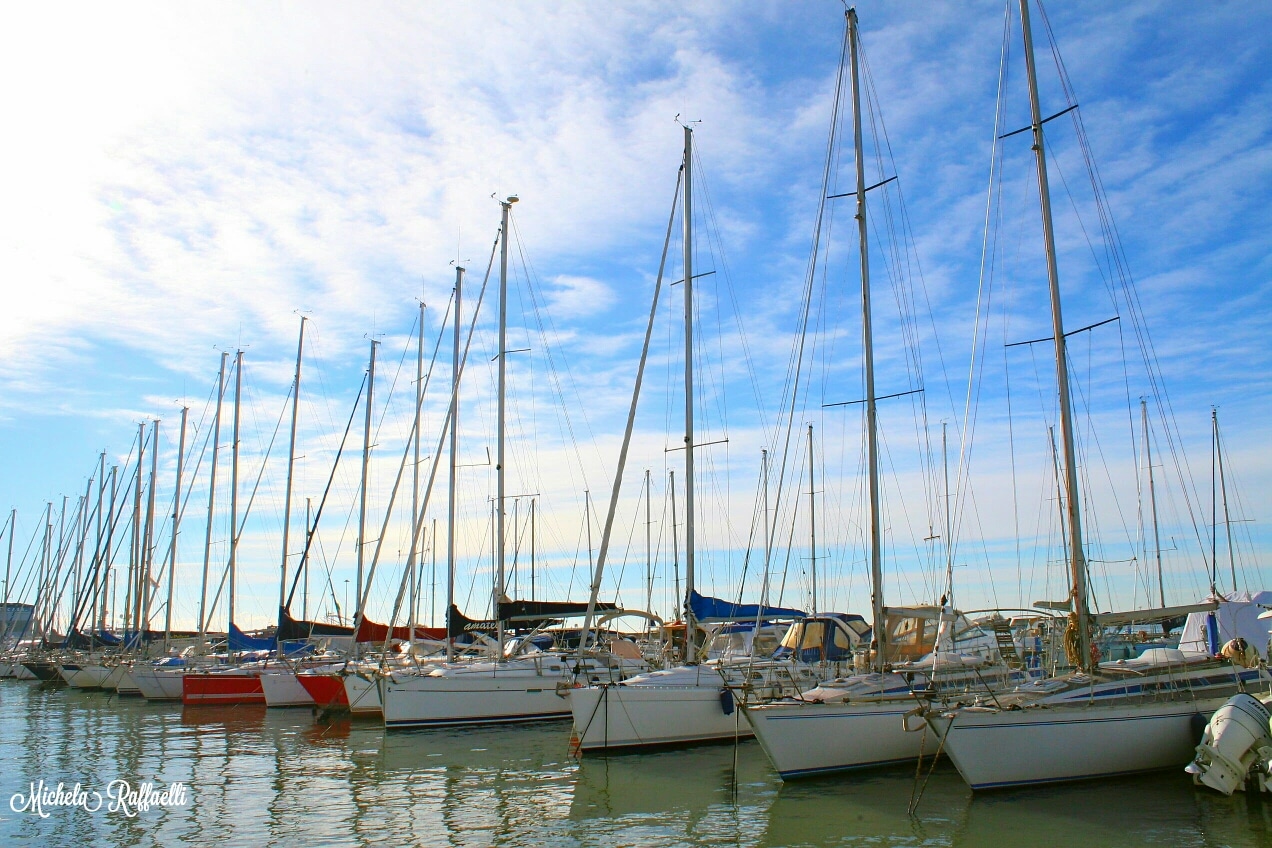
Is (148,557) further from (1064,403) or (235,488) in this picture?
(1064,403)

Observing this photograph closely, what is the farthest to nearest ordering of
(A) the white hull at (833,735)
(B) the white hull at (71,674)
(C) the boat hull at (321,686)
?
(B) the white hull at (71,674) < (C) the boat hull at (321,686) < (A) the white hull at (833,735)

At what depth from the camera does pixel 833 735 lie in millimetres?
16906

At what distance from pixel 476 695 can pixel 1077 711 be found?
16.2 metres

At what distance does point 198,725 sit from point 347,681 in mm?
4932

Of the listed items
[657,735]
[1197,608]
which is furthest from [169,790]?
[1197,608]

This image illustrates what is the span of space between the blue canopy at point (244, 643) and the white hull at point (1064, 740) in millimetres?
34073

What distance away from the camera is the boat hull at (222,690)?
35.3 meters

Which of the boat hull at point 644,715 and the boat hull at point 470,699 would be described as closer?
the boat hull at point 644,715

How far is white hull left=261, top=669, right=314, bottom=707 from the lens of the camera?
33406mm

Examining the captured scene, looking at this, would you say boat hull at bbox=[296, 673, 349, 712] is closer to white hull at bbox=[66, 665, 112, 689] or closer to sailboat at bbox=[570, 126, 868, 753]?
sailboat at bbox=[570, 126, 868, 753]

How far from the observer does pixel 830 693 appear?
61.0ft

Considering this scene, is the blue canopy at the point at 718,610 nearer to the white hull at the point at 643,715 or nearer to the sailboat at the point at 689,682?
the sailboat at the point at 689,682
